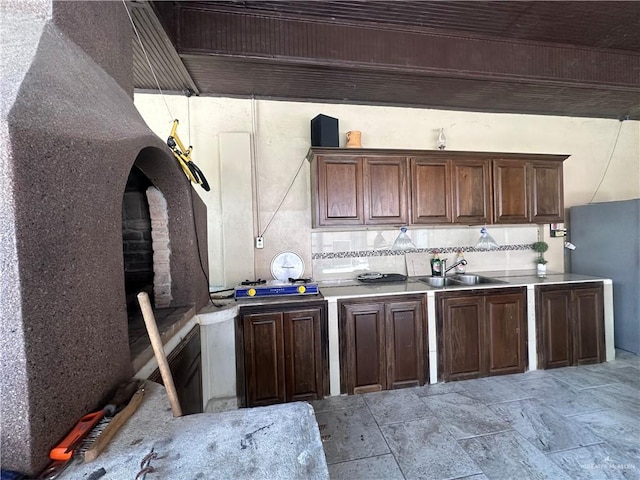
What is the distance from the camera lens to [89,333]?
850 millimetres

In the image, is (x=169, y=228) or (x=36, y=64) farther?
(x=169, y=228)

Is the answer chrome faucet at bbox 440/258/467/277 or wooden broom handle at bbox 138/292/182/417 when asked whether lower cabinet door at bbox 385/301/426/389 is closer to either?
chrome faucet at bbox 440/258/467/277

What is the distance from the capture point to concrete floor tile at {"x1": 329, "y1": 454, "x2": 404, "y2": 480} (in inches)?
61.9

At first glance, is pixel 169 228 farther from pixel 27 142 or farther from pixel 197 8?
pixel 197 8

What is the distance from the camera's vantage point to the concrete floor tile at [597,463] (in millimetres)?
1523

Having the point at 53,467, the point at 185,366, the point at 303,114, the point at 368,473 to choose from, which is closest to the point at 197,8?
the point at 303,114

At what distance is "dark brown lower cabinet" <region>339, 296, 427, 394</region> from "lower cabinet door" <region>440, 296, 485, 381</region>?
0.21 metres

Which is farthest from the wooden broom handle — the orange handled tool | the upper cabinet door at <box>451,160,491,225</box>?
the upper cabinet door at <box>451,160,491,225</box>

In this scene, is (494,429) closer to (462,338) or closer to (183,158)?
(462,338)

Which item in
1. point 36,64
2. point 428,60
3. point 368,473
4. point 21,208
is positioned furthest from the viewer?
point 428,60

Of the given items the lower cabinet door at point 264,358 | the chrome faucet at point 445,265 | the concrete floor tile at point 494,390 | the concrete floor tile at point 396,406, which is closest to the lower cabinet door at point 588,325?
the concrete floor tile at point 494,390

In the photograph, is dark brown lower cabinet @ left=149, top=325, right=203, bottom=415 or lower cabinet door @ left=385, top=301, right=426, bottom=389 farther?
lower cabinet door @ left=385, top=301, right=426, bottom=389

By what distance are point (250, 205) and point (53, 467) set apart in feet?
7.74

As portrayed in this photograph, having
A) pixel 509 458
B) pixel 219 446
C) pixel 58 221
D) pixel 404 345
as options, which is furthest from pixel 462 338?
pixel 58 221
